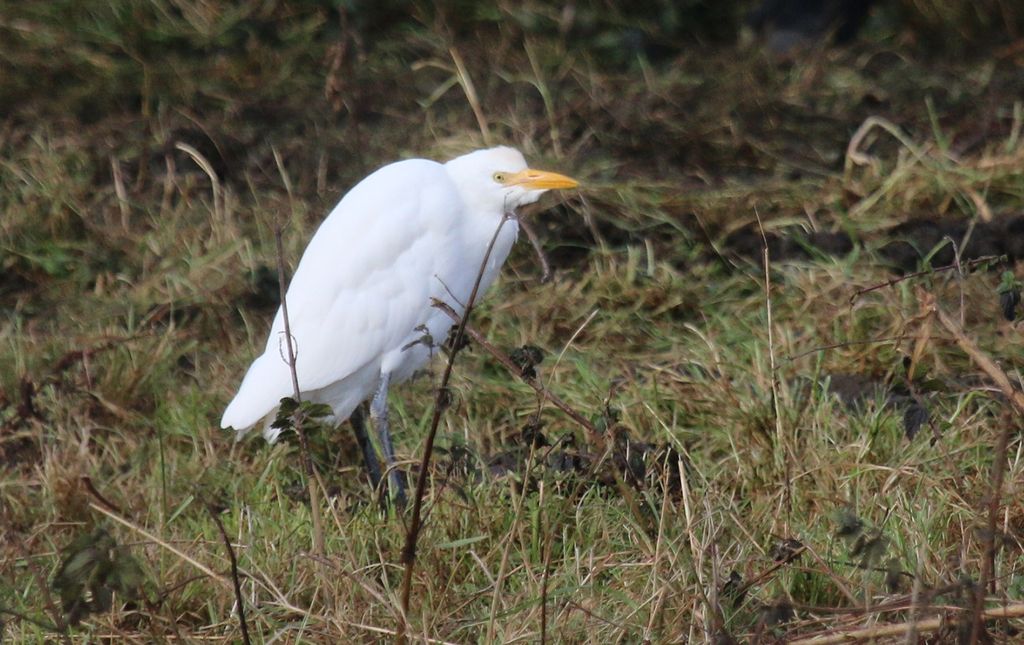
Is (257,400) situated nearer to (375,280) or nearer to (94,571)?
(375,280)

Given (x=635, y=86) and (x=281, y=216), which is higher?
(x=281, y=216)

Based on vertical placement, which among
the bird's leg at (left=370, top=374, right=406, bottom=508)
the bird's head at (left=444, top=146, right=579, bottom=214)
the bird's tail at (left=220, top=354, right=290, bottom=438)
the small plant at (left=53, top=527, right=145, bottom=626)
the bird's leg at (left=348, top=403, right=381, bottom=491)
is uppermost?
the small plant at (left=53, top=527, right=145, bottom=626)

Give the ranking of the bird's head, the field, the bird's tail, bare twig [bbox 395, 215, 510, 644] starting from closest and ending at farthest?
bare twig [bbox 395, 215, 510, 644] < the field < the bird's tail < the bird's head

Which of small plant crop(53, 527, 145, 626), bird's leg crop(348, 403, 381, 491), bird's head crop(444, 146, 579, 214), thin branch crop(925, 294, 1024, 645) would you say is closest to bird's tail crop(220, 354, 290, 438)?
bird's leg crop(348, 403, 381, 491)

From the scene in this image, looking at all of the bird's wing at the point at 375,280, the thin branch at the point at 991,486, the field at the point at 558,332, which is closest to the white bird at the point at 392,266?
the bird's wing at the point at 375,280

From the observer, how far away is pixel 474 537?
3033 mm

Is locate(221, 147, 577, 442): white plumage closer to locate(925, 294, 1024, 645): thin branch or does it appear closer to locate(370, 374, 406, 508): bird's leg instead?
locate(370, 374, 406, 508): bird's leg

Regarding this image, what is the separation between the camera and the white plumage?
364 cm

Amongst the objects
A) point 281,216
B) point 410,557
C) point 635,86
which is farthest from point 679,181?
point 410,557

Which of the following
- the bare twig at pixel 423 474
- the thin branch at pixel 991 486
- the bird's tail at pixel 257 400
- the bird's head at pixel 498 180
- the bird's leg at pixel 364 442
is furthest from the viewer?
the bird's leg at pixel 364 442

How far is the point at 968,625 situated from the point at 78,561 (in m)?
1.25

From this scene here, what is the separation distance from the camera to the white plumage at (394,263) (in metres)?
3.64

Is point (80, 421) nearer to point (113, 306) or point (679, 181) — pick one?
point (113, 306)

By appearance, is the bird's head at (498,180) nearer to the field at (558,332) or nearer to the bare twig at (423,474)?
the field at (558,332)
